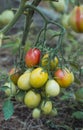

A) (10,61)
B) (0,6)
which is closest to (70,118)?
(10,61)

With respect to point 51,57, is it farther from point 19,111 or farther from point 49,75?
point 19,111

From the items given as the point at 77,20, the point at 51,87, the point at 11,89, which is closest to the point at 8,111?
the point at 11,89

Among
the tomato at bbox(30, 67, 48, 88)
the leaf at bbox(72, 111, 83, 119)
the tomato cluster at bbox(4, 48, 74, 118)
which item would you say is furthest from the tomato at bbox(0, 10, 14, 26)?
the leaf at bbox(72, 111, 83, 119)

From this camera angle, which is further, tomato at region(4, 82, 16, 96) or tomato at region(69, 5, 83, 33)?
tomato at region(4, 82, 16, 96)

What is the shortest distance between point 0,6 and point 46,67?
1.70 metres

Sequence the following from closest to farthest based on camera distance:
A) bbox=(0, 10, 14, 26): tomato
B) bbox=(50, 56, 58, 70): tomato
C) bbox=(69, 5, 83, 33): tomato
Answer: bbox=(69, 5, 83, 33): tomato < bbox=(50, 56, 58, 70): tomato < bbox=(0, 10, 14, 26): tomato

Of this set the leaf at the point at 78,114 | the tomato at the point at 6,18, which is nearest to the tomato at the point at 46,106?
the leaf at the point at 78,114

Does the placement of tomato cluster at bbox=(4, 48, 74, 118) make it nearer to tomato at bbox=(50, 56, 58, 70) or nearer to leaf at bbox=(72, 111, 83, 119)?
tomato at bbox=(50, 56, 58, 70)

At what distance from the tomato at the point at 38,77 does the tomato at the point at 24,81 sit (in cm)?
3

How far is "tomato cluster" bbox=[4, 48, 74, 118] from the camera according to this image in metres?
1.61

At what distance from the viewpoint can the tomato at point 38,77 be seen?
1.59m

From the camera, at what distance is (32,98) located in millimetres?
1648

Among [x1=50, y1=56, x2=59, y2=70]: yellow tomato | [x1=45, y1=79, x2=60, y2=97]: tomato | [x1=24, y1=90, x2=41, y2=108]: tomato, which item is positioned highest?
[x1=50, y1=56, x2=59, y2=70]: yellow tomato

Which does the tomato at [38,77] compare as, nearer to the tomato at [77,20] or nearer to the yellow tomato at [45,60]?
the yellow tomato at [45,60]
